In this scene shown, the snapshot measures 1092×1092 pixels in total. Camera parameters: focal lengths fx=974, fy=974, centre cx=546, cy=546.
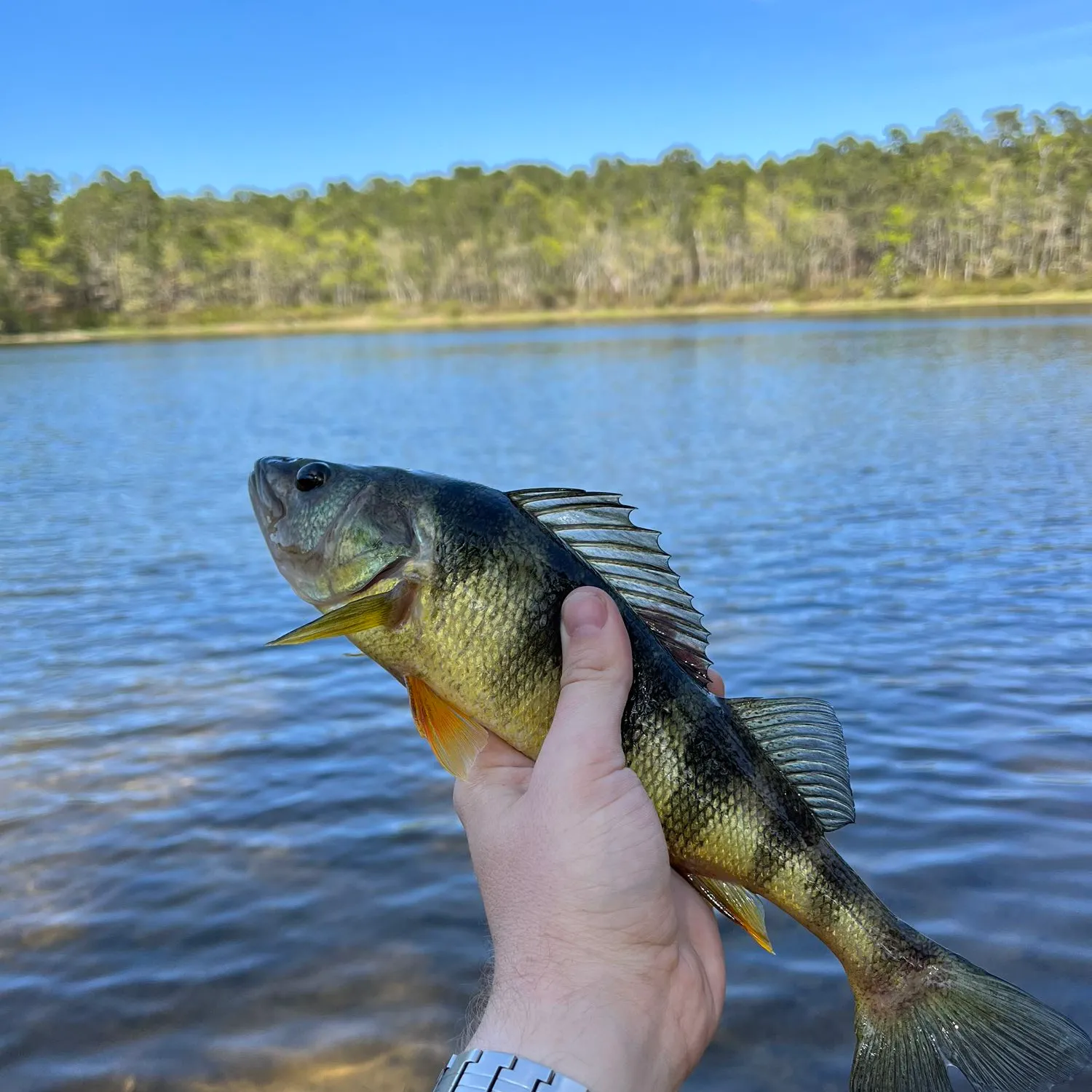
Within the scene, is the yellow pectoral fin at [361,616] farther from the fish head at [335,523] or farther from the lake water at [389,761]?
the lake water at [389,761]

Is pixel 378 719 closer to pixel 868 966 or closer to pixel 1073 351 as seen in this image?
pixel 868 966

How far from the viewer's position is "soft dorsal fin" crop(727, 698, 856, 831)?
263 centimetres

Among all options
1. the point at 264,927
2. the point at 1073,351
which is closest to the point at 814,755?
the point at 264,927

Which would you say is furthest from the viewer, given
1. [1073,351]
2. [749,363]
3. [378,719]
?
[749,363]

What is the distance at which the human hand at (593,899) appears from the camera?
2174mm

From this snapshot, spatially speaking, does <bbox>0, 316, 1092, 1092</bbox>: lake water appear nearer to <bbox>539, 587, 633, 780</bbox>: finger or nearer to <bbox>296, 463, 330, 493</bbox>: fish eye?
<bbox>539, 587, 633, 780</bbox>: finger

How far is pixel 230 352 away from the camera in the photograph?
8175 centimetres

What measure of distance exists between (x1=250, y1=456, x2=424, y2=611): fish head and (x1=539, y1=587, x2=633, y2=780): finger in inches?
19.3

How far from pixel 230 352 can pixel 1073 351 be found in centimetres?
6380

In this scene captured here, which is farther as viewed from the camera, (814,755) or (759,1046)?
(759,1046)

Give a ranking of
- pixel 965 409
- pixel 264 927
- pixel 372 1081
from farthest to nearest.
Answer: pixel 965 409, pixel 264 927, pixel 372 1081

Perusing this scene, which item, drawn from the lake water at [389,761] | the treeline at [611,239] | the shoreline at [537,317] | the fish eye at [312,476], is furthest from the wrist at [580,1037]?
the treeline at [611,239]

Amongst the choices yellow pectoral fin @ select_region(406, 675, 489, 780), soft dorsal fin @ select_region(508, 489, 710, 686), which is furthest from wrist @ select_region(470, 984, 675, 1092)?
soft dorsal fin @ select_region(508, 489, 710, 686)

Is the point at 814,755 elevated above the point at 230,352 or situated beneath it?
elevated above
